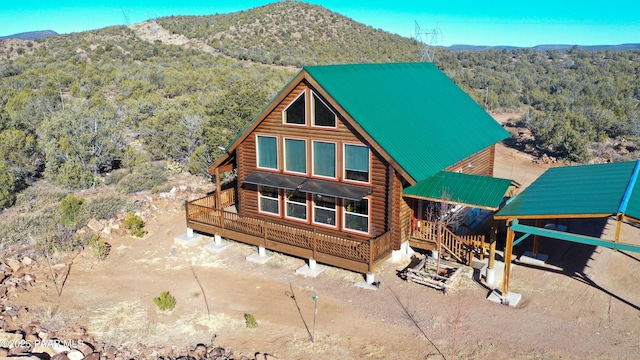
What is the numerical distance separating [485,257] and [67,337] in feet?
42.3

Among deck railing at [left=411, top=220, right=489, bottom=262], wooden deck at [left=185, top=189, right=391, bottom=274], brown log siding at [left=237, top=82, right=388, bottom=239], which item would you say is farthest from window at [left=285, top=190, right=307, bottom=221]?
deck railing at [left=411, top=220, right=489, bottom=262]

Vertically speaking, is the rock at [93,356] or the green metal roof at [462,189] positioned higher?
the green metal roof at [462,189]

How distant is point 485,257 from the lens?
53.8ft

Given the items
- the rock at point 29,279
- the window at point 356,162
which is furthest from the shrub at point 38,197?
the window at point 356,162

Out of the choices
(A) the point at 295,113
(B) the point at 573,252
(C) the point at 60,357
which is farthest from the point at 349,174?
(C) the point at 60,357

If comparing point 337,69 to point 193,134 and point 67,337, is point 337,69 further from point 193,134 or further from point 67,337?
point 193,134

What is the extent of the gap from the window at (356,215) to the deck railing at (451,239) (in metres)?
1.76

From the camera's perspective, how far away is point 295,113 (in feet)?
54.4

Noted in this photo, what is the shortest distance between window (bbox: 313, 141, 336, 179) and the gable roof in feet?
4.97

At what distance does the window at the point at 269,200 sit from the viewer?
18188 millimetres

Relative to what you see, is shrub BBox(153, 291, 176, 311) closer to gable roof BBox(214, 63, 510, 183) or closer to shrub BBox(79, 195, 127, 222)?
gable roof BBox(214, 63, 510, 183)

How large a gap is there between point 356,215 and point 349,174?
4.71 ft

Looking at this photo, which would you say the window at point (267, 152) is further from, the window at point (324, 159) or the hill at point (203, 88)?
the hill at point (203, 88)

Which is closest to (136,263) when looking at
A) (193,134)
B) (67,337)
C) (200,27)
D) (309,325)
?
(67,337)
